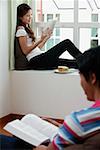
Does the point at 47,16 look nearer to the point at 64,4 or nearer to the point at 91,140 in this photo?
the point at 64,4

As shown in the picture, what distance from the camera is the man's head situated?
825 mm

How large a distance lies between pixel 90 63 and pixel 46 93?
255 centimetres

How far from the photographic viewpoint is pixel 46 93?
3363 millimetres

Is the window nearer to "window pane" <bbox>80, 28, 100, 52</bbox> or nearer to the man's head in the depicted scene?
"window pane" <bbox>80, 28, 100, 52</bbox>

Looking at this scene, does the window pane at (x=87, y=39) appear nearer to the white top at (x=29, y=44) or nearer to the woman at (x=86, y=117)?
the white top at (x=29, y=44)

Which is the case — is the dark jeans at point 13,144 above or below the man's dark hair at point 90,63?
below

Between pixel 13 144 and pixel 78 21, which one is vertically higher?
pixel 78 21

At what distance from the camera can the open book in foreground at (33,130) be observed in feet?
3.89

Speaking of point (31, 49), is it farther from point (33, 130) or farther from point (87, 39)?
point (33, 130)

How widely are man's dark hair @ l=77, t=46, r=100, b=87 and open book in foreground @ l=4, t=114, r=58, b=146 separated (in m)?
0.44

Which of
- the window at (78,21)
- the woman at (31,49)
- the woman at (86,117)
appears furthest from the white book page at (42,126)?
the window at (78,21)

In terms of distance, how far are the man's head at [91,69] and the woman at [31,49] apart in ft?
8.40

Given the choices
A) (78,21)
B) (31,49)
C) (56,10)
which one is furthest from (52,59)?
(56,10)

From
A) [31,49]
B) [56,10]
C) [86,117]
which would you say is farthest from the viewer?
[56,10]
